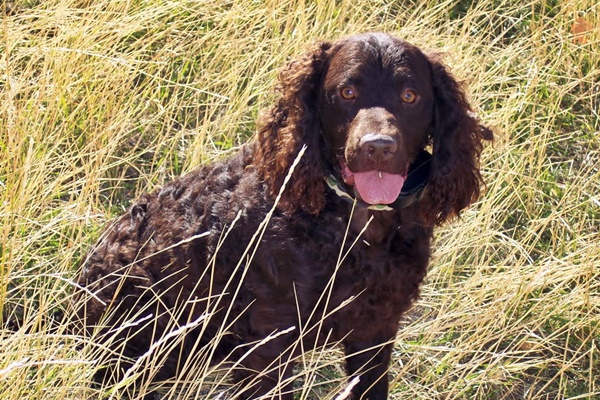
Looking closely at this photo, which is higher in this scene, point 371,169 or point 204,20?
point 371,169

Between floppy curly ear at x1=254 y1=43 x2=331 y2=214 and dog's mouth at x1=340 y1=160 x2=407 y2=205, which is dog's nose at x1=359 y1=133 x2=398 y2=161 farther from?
floppy curly ear at x1=254 y1=43 x2=331 y2=214

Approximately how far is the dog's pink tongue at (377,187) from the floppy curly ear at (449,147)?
0.94 ft

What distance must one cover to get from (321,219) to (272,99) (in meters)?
1.64

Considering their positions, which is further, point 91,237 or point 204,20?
point 204,20

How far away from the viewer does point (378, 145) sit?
307cm

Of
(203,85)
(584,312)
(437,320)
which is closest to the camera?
(437,320)

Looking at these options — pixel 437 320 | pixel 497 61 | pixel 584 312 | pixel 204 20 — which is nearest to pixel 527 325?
pixel 584 312

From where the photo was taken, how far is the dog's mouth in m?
3.19

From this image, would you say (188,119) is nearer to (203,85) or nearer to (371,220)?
(203,85)

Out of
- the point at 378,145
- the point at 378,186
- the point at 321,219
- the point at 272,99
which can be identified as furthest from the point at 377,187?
the point at 272,99

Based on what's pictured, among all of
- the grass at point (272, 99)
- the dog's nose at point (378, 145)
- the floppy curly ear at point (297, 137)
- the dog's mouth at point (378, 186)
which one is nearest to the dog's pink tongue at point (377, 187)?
the dog's mouth at point (378, 186)

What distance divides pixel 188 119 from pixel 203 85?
7.6 inches

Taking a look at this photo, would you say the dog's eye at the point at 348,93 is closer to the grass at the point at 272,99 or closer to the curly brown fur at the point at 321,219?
the curly brown fur at the point at 321,219

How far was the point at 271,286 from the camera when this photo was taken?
339 centimetres
